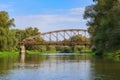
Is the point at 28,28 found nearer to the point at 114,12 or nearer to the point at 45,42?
the point at 45,42

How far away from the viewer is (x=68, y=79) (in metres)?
31.0

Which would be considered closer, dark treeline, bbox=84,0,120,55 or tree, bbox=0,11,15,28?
dark treeline, bbox=84,0,120,55

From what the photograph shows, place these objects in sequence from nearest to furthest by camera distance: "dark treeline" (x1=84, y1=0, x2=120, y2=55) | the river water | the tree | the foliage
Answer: the river water
"dark treeline" (x1=84, y1=0, x2=120, y2=55)
the foliage
the tree

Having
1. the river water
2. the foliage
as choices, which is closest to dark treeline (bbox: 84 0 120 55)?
the river water

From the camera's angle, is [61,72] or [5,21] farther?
[5,21]

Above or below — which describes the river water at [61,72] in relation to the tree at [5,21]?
below

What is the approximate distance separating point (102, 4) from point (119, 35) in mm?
21009

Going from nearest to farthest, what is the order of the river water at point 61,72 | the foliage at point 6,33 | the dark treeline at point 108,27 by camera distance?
the river water at point 61,72 < the dark treeline at point 108,27 < the foliage at point 6,33

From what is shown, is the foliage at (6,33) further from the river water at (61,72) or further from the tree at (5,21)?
the river water at (61,72)

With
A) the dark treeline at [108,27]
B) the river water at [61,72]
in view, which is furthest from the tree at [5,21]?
the river water at [61,72]

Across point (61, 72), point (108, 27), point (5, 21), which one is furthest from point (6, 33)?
Answer: point (61, 72)

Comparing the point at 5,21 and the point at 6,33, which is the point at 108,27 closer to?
the point at 6,33

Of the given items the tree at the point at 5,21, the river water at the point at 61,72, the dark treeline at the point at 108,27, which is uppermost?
the tree at the point at 5,21

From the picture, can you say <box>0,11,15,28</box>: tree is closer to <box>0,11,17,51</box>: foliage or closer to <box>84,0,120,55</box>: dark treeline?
<box>0,11,17,51</box>: foliage
